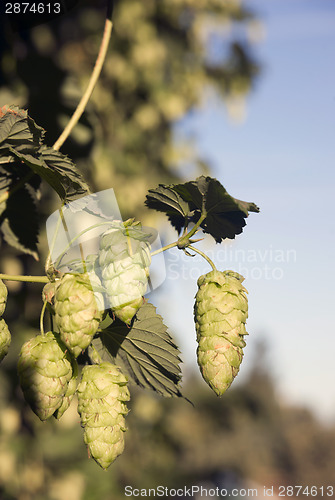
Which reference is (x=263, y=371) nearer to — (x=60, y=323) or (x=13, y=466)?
(x=13, y=466)

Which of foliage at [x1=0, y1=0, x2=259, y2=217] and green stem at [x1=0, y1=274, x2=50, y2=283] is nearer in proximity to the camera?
green stem at [x1=0, y1=274, x2=50, y2=283]

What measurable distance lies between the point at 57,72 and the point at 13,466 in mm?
1775

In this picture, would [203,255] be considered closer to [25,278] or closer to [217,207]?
[217,207]

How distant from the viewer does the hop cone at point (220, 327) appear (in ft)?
2.73

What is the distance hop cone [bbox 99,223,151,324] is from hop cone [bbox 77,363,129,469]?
150 millimetres

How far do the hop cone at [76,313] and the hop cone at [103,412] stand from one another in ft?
0.44

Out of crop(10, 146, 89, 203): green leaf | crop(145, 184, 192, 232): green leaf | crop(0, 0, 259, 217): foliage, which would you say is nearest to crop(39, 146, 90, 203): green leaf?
crop(10, 146, 89, 203): green leaf

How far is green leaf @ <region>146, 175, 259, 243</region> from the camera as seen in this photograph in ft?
2.82

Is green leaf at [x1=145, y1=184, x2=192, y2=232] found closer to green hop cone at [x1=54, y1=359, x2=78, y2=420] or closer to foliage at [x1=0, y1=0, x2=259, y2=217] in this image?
green hop cone at [x1=54, y1=359, x2=78, y2=420]

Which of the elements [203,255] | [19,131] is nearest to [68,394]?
[203,255]

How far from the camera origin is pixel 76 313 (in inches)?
28.8

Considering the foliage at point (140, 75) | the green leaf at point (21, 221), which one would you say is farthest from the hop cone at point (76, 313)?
the foliage at point (140, 75)

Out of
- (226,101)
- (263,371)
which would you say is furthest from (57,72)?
(263,371)

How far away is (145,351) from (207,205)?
31 cm
